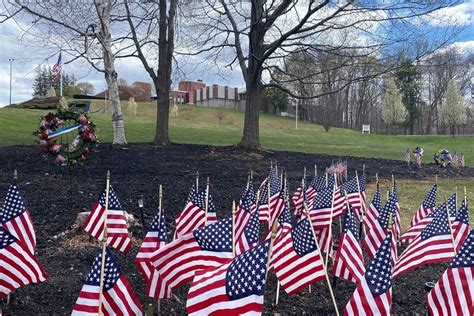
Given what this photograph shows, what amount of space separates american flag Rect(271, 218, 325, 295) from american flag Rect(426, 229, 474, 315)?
999 millimetres

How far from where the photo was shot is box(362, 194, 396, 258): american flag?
220 inches

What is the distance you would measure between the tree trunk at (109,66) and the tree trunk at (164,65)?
1.54 meters

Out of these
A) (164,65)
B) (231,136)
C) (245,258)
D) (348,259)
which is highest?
(164,65)

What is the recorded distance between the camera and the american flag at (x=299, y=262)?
4.41m

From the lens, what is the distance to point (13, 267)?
4277 mm

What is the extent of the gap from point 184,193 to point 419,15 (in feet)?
31.6

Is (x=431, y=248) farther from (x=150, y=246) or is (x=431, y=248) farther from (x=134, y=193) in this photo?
(x=134, y=193)

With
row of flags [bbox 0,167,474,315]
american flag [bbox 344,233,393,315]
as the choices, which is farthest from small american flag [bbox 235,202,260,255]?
american flag [bbox 344,233,393,315]

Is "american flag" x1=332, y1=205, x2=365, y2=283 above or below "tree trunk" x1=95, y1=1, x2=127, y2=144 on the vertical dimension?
below

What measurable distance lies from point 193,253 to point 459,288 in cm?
204

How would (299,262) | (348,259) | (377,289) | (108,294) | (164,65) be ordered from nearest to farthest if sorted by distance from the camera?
(108,294) → (377,289) → (299,262) → (348,259) → (164,65)

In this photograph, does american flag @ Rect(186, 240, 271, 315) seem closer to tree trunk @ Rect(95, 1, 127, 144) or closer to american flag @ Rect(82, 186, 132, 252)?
american flag @ Rect(82, 186, 132, 252)

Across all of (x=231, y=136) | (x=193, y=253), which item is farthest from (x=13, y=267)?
(x=231, y=136)

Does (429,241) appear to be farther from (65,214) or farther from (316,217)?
(65,214)
